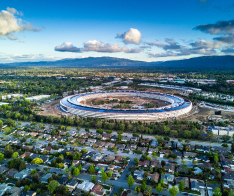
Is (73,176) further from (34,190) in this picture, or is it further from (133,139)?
(133,139)

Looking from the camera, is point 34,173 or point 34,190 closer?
point 34,190

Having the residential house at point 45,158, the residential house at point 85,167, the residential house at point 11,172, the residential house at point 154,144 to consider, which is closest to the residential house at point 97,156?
the residential house at point 85,167

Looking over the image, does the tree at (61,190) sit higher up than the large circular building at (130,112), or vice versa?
the large circular building at (130,112)

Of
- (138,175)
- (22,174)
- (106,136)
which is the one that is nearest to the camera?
(22,174)

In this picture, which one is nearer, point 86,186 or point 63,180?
point 86,186

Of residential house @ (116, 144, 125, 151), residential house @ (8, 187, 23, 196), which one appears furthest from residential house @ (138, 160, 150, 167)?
residential house @ (8, 187, 23, 196)

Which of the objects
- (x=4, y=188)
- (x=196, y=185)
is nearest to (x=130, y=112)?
(x=196, y=185)

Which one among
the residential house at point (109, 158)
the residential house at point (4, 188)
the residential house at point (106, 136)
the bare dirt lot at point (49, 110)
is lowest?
the residential house at point (4, 188)

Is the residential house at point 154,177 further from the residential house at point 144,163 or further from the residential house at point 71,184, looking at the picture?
the residential house at point 71,184

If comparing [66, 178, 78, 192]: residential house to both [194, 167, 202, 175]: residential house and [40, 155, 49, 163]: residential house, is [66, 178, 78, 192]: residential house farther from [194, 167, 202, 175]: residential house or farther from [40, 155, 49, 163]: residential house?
[194, 167, 202, 175]: residential house

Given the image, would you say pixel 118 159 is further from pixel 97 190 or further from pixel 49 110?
pixel 49 110

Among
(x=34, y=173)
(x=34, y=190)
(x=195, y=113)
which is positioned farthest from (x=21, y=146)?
(x=195, y=113)
